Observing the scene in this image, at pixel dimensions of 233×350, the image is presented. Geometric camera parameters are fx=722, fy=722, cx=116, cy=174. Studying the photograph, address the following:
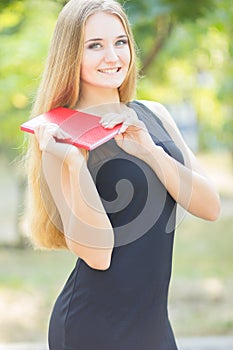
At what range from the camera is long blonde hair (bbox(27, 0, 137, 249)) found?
157 centimetres

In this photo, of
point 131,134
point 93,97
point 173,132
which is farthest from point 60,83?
point 173,132

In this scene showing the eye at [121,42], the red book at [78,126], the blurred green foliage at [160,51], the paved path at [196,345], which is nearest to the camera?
the red book at [78,126]

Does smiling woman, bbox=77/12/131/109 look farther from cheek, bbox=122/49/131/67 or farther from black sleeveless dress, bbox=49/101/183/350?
black sleeveless dress, bbox=49/101/183/350

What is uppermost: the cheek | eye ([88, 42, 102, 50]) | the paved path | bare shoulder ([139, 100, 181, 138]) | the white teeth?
eye ([88, 42, 102, 50])

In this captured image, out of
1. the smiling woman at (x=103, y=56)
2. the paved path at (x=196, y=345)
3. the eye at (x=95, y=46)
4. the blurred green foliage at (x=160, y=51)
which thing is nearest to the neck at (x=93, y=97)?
the smiling woman at (x=103, y=56)

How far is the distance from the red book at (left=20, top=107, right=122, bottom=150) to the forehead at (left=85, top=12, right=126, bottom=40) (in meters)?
0.17

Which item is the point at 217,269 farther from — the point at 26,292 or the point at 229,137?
the point at 26,292

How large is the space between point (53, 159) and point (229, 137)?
5022 mm

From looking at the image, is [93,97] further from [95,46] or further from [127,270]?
[127,270]

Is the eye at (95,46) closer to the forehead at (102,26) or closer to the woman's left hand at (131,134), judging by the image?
the forehead at (102,26)

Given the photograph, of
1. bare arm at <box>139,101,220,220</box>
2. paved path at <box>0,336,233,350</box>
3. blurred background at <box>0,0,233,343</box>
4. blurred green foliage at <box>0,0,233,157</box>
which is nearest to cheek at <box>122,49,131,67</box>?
bare arm at <box>139,101,220,220</box>

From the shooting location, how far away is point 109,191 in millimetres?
1614

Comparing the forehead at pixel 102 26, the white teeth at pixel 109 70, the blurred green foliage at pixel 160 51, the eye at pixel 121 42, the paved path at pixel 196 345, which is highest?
the forehead at pixel 102 26

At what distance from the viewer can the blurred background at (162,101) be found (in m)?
3.67
